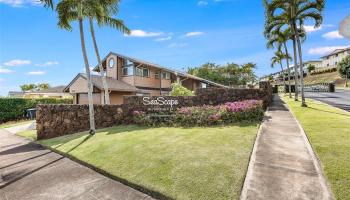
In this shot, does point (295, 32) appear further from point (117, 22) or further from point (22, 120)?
point (22, 120)

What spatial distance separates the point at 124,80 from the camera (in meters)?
23.8

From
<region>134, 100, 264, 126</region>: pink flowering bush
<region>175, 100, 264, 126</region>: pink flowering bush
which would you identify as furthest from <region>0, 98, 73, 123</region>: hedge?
<region>175, 100, 264, 126</region>: pink flowering bush

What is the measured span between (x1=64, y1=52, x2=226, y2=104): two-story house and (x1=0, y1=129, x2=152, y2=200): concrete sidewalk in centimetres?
1229

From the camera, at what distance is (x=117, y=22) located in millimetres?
18000

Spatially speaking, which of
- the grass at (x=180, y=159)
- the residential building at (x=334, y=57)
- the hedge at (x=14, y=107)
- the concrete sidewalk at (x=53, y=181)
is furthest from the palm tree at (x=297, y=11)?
the residential building at (x=334, y=57)

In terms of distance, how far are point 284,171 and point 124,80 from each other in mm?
21022

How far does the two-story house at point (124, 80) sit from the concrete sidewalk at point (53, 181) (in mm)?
12294

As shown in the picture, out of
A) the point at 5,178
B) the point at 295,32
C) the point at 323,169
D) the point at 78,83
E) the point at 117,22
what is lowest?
the point at 5,178

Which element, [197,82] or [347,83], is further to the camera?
[347,83]

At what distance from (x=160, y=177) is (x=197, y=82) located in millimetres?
28325

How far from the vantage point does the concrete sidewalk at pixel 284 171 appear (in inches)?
160

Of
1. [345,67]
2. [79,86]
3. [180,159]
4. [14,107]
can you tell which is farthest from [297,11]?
[345,67]

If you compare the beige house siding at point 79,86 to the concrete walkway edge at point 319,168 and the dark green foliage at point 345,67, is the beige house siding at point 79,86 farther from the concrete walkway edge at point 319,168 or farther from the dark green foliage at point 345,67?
the dark green foliage at point 345,67

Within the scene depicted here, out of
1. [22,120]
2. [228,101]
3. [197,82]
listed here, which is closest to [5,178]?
[228,101]
